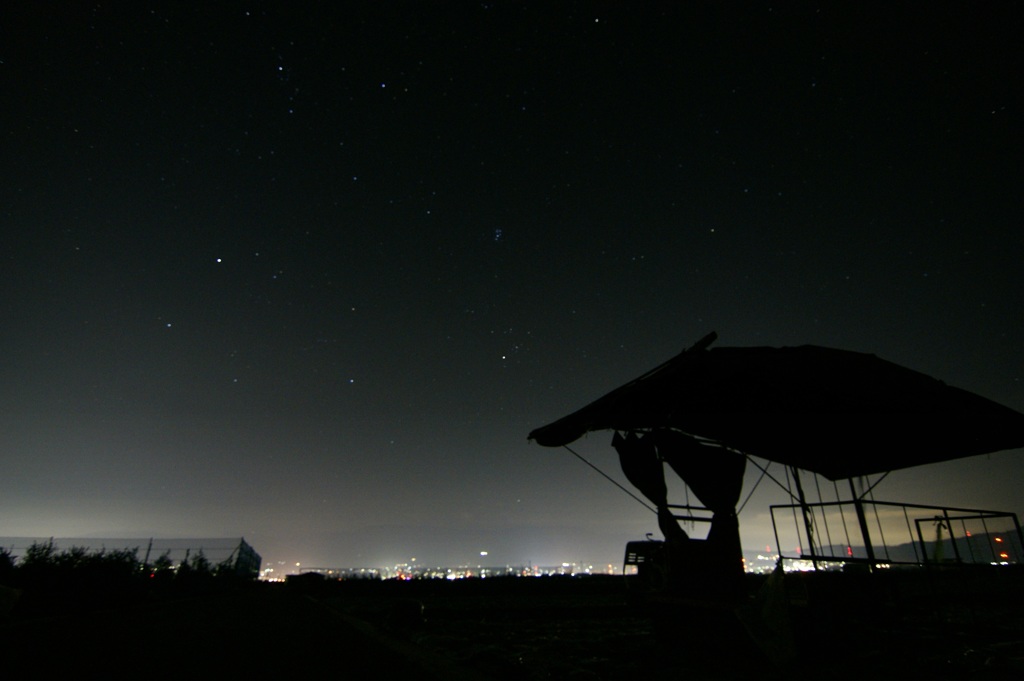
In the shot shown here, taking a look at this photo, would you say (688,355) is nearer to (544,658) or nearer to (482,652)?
(544,658)

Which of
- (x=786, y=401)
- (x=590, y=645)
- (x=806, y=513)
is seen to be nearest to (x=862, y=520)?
(x=806, y=513)

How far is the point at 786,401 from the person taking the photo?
262 inches

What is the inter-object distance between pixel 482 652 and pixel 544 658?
957 mm

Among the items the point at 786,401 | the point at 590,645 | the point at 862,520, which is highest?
the point at 786,401

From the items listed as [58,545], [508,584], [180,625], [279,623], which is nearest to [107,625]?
[180,625]

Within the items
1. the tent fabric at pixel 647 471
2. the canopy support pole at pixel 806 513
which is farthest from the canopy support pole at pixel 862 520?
the tent fabric at pixel 647 471

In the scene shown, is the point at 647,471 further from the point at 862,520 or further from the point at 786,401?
the point at 862,520

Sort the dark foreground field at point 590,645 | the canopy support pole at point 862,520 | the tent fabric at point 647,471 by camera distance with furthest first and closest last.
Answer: the canopy support pole at point 862,520
the tent fabric at point 647,471
the dark foreground field at point 590,645

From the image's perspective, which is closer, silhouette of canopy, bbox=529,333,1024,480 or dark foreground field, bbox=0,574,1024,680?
dark foreground field, bbox=0,574,1024,680

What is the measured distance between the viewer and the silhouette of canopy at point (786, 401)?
21.9ft

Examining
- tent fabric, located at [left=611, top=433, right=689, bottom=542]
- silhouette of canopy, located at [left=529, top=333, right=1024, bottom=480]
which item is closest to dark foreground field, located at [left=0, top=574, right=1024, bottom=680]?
tent fabric, located at [left=611, top=433, right=689, bottom=542]

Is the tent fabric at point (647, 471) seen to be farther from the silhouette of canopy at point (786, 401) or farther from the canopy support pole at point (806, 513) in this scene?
the canopy support pole at point (806, 513)

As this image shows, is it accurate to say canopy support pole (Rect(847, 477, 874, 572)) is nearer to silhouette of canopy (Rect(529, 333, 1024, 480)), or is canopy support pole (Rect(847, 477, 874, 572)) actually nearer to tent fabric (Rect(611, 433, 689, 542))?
silhouette of canopy (Rect(529, 333, 1024, 480))

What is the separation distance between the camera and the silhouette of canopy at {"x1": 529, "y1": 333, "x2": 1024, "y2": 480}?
6660mm
